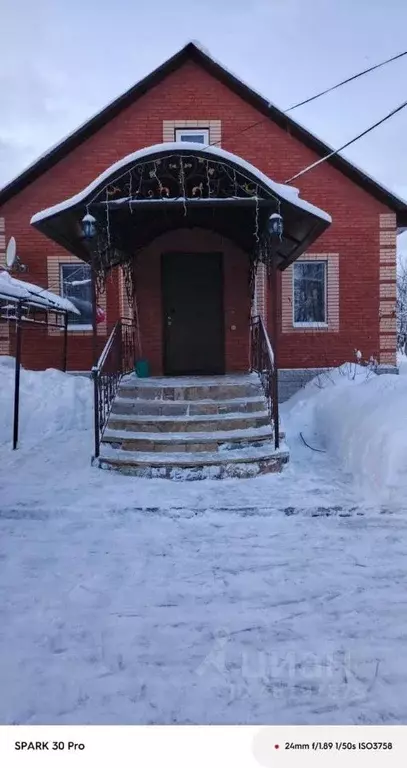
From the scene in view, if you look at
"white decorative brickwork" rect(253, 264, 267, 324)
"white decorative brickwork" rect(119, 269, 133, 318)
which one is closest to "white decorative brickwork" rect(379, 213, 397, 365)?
"white decorative brickwork" rect(253, 264, 267, 324)

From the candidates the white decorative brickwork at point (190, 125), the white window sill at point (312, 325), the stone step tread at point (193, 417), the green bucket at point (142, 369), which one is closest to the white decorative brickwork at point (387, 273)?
the white window sill at point (312, 325)

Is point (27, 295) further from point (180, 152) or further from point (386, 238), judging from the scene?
point (386, 238)

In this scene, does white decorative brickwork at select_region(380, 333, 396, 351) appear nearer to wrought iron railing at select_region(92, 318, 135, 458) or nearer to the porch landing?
the porch landing

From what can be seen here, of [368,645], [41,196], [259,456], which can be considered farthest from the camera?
[41,196]

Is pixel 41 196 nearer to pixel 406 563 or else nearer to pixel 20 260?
pixel 20 260

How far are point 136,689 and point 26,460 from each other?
399 cm

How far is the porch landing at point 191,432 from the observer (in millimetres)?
4652

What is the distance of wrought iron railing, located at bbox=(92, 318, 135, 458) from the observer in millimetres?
5031

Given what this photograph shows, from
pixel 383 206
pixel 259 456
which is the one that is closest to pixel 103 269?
pixel 259 456

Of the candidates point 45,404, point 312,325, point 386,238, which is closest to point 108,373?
point 45,404

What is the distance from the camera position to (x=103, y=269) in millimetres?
6012

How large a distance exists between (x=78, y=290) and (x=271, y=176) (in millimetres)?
4061

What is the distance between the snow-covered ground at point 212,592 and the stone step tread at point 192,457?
0.21m

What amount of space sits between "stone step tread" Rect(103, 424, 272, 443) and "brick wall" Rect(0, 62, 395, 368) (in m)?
3.97
